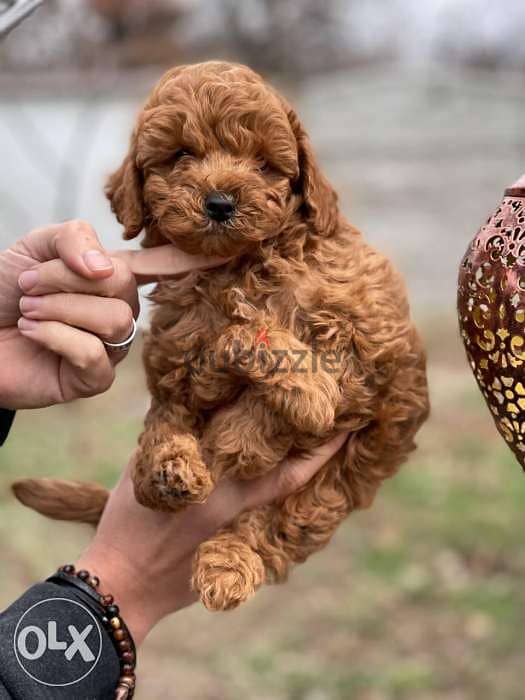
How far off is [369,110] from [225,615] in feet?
21.7

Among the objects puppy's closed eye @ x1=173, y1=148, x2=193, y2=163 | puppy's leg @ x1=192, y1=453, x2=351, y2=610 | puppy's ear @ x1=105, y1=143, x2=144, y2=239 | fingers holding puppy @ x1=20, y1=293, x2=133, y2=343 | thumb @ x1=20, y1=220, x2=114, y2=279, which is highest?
puppy's closed eye @ x1=173, y1=148, x2=193, y2=163

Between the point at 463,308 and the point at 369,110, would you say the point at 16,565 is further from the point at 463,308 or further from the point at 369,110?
the point at 369,110

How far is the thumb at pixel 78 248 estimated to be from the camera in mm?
1624

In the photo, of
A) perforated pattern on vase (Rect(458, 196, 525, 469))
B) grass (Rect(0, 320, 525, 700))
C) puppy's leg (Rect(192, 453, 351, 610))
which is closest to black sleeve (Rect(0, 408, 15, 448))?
puppy's leg (Rect(192, 453, 351, 610))

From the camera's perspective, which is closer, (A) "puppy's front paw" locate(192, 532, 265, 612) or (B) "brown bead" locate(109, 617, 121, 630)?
(A) "puppy's front paw" locate(192, 532, 265, 612)

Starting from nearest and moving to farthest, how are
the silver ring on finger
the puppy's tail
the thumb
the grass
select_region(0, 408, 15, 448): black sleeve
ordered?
the thumb → the silver ring on finger → select_region(0, 408, 15, 448): black sleeve → the puppy's tail → the grass

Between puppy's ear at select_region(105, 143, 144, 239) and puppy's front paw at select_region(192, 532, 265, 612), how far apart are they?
66 centimetres

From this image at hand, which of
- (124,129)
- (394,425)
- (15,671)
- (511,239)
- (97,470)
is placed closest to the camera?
(511,239)

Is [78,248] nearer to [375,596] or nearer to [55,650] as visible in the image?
[55,650]

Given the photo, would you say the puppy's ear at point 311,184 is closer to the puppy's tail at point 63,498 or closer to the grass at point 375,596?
the puppy's tail at point 63,498

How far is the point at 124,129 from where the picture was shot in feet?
27.7

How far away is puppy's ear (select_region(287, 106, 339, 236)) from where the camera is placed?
1.65 meters

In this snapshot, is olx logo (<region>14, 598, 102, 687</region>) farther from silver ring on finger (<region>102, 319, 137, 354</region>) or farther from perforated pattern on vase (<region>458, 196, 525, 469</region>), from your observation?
perforated pattern on vase (<region>458, 196, 525, 469</region>)

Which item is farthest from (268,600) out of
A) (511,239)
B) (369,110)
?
(369,110)
